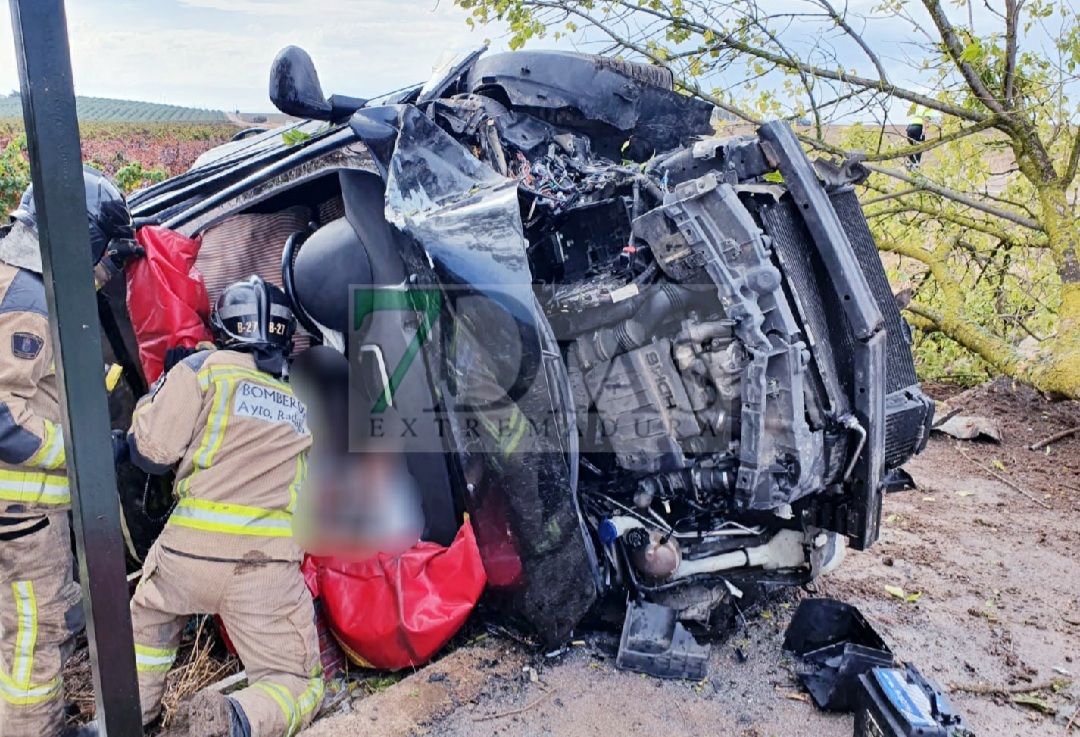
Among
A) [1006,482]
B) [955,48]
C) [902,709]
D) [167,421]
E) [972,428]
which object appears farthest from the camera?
[972,428]

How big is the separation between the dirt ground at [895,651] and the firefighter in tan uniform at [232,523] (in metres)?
0.28

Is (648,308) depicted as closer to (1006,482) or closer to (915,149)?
(915,149)

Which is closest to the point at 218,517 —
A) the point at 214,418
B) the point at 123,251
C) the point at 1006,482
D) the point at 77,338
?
the point at 214,418

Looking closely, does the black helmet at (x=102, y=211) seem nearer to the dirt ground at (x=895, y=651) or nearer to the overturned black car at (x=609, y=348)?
the overturned black car at (x=609, y=348)

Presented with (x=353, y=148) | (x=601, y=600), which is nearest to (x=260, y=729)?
(x=601, y=600)

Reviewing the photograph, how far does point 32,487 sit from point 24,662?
0.57 metres

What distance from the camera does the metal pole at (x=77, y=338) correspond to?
1.36 m

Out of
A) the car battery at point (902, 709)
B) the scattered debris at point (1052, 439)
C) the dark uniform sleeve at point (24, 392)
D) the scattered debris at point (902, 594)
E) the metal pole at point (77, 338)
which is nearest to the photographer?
the metal pole at point (77, 338)

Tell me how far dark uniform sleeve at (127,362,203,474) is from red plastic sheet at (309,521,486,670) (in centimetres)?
79

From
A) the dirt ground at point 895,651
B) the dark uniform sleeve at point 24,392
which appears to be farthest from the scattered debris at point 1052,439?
the dark uniform sleeve at point 24,392

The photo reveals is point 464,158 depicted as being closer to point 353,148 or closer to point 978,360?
point 353,148

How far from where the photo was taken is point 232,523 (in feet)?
8.89

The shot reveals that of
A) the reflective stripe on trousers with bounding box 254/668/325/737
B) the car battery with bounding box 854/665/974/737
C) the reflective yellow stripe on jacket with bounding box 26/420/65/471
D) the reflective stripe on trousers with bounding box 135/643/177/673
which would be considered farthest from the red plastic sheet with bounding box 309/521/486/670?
the car battery with bounding box 854/665/974/737

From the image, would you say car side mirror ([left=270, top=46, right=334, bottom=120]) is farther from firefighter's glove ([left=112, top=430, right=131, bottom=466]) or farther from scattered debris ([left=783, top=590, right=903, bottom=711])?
scattered debris ([left=783, top=590, right=903, bottom=711])
